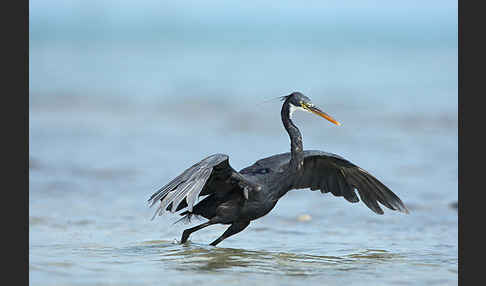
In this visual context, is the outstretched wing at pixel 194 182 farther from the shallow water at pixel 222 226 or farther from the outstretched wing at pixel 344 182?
the outstretched wing at pixel 344 182

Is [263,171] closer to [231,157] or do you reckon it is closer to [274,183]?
[274,183]

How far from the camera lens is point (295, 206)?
419 inches

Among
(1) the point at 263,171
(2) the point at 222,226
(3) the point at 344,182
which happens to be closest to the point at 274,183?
(1) the point at 263,171

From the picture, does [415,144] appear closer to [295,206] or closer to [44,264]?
[295,206]

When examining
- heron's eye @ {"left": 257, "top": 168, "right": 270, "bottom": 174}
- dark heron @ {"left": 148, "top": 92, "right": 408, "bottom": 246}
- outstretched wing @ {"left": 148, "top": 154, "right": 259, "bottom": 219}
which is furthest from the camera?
heron's eye @ {"left": 257, "top": 168, "right": 270, "bottom": 174}

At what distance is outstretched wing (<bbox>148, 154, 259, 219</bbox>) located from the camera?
6949 mm

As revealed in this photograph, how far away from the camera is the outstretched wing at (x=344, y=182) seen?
28.1 feet

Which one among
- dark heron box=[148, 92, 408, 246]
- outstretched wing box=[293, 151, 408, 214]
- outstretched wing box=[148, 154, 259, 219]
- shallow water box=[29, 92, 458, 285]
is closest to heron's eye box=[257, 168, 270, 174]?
dark heron box=[148, 92, 408, 246]

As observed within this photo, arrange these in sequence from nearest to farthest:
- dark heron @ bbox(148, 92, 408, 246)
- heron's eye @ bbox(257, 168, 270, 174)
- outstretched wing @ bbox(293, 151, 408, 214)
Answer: dark heron @ bbox(148, 92, 408, 246) → heron's eye @ bbox(257, 168, 270, 174) → outstretched wing @ bbox(293, 151, 408, 214)

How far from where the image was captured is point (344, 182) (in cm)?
880

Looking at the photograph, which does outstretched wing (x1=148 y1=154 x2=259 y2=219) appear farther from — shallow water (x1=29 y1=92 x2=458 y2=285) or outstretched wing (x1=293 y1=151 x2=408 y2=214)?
outstretched wing (x1=293 y1=151 x2=408 y2=214)

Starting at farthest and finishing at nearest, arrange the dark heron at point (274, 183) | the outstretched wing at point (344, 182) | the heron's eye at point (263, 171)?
the outstretched wing at point (344, 182)
the heron's eye at point (263, 171)
the dark heron at point (274, 183)

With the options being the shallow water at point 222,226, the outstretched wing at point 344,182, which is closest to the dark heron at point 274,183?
the outstretched wing at point 344,182

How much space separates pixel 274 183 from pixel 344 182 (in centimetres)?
111
